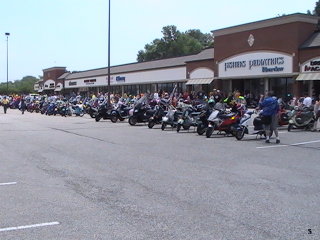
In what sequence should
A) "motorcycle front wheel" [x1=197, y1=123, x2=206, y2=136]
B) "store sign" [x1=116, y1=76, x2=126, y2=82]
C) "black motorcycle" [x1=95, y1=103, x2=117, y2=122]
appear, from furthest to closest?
"store sign" [x1=116, y1=76, x2=126, y2=82]
"black motorcycle" [x1=95, y1=103, x2=117, y2=122]
"motorcycle front wheel" [x1=197, y1=123, x2=206, y2=136]

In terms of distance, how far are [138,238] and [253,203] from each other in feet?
7.29

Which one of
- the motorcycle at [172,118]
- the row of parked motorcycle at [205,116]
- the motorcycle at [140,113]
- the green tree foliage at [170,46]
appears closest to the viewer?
the row of parked motorcycle at [205,116]

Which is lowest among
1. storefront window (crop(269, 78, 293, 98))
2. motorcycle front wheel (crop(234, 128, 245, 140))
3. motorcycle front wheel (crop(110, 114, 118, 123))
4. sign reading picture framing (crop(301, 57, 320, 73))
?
motorcycle front wheel (crop(234, 128, 245, 140))

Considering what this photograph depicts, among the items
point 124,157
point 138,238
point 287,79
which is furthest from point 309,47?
point 138,238

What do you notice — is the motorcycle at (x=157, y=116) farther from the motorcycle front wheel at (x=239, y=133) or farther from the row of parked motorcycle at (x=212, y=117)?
the motorcycle front wheel at (x=239, y=133)

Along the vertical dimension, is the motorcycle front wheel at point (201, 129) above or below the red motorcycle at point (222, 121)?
below

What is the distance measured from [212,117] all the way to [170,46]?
9160cm

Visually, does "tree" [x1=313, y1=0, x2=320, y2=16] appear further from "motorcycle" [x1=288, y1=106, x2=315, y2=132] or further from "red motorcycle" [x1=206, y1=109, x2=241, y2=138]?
"red motorcycle" [x1=206, y1=109, x2=241, y2=138]

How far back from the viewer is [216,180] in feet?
27.5

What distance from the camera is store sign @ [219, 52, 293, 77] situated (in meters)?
36.0

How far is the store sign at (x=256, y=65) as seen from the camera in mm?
35969

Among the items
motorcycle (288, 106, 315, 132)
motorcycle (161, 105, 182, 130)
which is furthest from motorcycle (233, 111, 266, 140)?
motorcycle (161, 105, 182, 130)

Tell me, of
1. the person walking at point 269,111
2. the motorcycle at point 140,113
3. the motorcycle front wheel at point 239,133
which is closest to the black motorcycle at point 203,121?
the motorcycle front wheel at point 239,133

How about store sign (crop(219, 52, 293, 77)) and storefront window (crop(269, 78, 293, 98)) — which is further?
storefront window (crop(269, 78, 293, 98))
